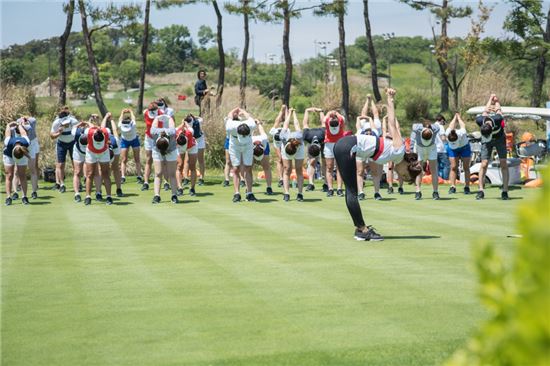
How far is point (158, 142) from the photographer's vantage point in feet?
68.8

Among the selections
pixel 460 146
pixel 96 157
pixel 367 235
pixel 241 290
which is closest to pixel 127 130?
pixel 96 157

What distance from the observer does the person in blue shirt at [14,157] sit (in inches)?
842

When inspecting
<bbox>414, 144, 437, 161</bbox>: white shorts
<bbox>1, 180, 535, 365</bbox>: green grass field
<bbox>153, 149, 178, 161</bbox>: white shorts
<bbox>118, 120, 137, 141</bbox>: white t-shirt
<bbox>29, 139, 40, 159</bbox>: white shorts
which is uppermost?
<bbox>118, 120, 137, 141</bbox>: white t-shirt

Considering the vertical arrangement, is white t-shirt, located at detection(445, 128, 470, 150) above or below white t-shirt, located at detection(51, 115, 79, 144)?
below

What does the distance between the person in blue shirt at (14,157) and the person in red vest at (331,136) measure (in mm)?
6988

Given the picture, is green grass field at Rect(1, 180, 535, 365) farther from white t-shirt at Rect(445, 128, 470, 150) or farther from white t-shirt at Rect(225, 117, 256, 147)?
white t-shirt at Rect(445, 128, 470, 150)

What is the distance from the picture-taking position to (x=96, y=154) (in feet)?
68.3

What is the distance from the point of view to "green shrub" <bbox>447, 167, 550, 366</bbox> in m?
→ 1.94

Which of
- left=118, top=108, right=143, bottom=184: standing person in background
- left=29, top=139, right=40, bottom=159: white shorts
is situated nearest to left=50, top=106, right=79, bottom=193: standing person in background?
left=29, top=139, right=40, bottom=159: white shorts

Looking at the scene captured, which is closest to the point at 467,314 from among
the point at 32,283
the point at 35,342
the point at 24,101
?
the point at 35,342

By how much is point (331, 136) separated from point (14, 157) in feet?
24.2

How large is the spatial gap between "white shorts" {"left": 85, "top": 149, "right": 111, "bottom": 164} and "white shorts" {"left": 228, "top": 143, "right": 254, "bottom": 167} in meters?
2.76

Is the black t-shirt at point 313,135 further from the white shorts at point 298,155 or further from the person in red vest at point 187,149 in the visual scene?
the person in red vest at point 187,149

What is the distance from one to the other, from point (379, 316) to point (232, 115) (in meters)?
13.8
